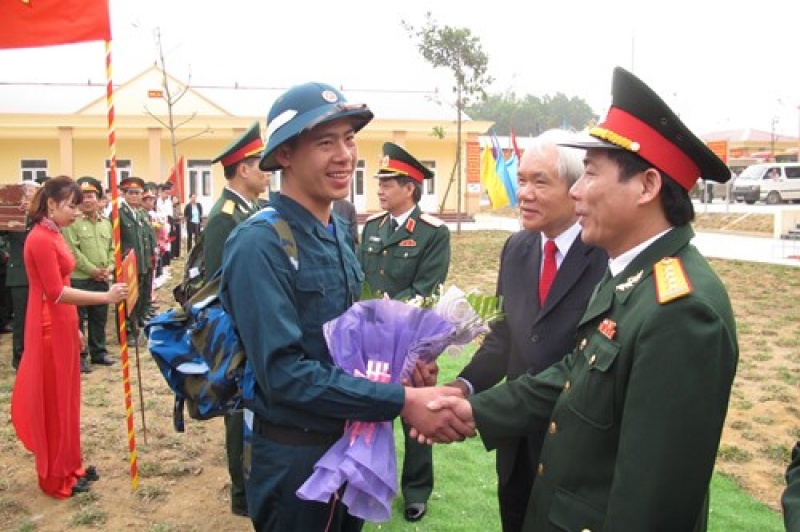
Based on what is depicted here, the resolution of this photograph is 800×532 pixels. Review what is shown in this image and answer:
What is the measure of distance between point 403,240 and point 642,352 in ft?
10.8

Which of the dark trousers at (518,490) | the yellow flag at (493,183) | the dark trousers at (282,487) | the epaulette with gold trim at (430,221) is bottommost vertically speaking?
the dark trousers at (518,490)

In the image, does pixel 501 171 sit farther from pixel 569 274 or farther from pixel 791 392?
pixel 569 274

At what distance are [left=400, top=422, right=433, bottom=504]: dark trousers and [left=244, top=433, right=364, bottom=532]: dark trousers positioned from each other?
6.11ft

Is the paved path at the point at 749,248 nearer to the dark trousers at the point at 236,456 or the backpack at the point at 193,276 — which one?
the backpack at the point at 193,276

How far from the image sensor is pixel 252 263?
206 cm

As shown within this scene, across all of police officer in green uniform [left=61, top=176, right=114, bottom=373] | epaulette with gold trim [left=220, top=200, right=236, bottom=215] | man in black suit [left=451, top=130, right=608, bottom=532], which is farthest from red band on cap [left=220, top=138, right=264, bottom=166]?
police officer in green uniform [left=61, top=176, right=114, bottom=373]

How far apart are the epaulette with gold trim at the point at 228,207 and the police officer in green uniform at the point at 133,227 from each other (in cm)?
506

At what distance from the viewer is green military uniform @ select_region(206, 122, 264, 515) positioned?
13.2 ft

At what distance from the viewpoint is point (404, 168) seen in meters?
5.03

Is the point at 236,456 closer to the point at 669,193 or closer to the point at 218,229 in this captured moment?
the point at 218,229

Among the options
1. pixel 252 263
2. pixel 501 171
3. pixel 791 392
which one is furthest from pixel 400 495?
pixel 501 171

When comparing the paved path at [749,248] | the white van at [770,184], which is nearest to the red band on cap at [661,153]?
the paved path at [749,248]

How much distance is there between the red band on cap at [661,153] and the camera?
1.82m

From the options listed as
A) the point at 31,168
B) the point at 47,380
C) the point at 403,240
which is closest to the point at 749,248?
the point at 403,240
